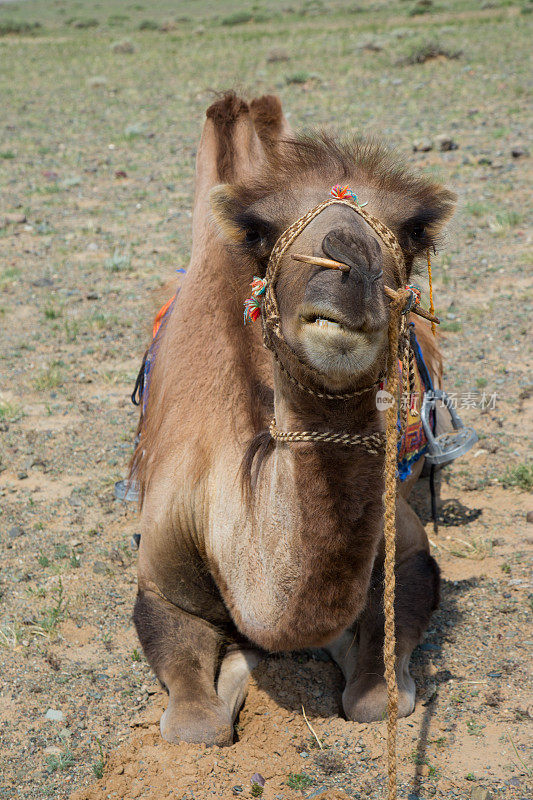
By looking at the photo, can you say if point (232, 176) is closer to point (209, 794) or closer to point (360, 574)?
point (360, 574)

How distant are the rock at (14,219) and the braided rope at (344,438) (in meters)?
8.44

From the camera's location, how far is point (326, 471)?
2580 millimetres

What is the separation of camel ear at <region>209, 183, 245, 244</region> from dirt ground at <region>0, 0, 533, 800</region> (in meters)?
0.76

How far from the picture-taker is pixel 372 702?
3.42 metres

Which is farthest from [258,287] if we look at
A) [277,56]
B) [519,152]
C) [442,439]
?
[277,56]

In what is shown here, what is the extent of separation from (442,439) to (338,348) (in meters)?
2.68

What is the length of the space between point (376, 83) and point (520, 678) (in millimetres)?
15523

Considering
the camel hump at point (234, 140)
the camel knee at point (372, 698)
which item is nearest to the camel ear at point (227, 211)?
the camel hump at point (234, 140)

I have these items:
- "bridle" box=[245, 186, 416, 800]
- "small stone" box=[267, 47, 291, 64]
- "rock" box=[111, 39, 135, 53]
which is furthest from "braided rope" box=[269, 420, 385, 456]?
"rock" box=[111, 39, 135, 53]

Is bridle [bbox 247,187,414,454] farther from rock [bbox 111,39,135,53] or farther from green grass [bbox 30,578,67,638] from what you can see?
rock [bbox 111,39,135,53]

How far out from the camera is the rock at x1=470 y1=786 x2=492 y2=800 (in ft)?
9.82

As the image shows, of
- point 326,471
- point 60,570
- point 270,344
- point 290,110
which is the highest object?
point 290,110

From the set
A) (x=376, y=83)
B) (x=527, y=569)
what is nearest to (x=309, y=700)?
(x=527, y=569)

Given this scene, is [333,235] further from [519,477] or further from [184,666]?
[519,477]
